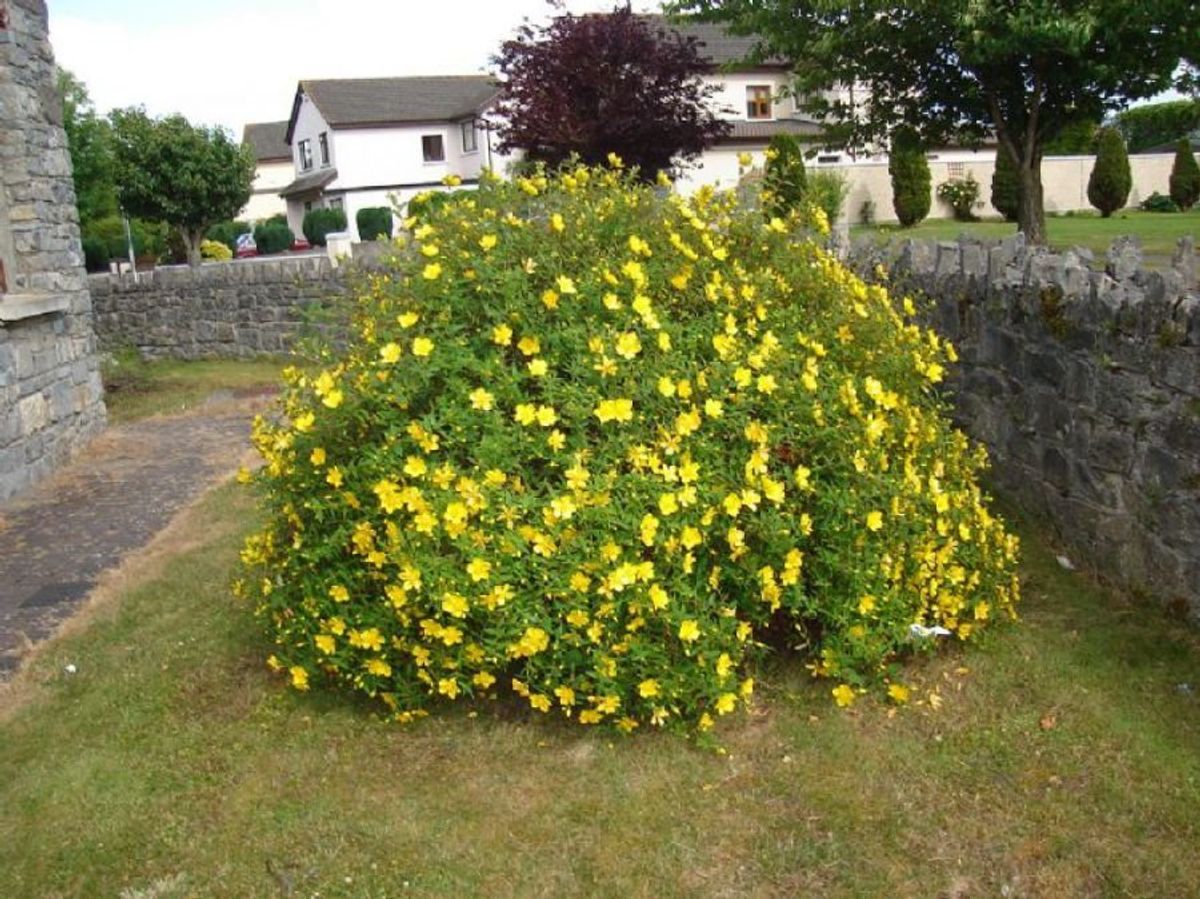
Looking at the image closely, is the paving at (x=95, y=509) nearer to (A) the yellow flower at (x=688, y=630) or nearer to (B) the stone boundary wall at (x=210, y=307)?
(A) the yellow flower at (x=688, y=630)

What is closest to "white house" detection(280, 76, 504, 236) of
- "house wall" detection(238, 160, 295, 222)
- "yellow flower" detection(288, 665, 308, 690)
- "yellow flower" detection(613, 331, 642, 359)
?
"house wall" detection(238, 160, 295, 222)

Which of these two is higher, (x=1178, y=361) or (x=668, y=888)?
(x=1178, y=361)

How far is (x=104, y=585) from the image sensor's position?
5.54 meters

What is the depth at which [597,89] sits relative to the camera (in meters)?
16.9

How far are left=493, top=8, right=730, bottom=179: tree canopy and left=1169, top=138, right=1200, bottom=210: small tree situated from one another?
1349cm

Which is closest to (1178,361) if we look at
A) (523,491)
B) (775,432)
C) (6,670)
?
(775,432)

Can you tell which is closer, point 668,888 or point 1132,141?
point 668,888

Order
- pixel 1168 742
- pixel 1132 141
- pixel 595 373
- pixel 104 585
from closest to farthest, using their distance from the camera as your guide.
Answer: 1. pixel 1168 742
2. pixel 595 373
3. pixel 104 585
4. pixel 1132 141

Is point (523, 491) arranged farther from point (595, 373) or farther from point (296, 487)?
point (296, 487)

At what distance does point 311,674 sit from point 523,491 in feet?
3.59

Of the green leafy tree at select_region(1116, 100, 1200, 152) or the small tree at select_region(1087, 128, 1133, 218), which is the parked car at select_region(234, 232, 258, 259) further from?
the green leafy tree at select_region(1116, 100, 1200, 152)

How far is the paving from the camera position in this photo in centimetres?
534

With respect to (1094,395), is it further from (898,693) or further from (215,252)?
(215,252)

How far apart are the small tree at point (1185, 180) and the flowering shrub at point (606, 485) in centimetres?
2436
